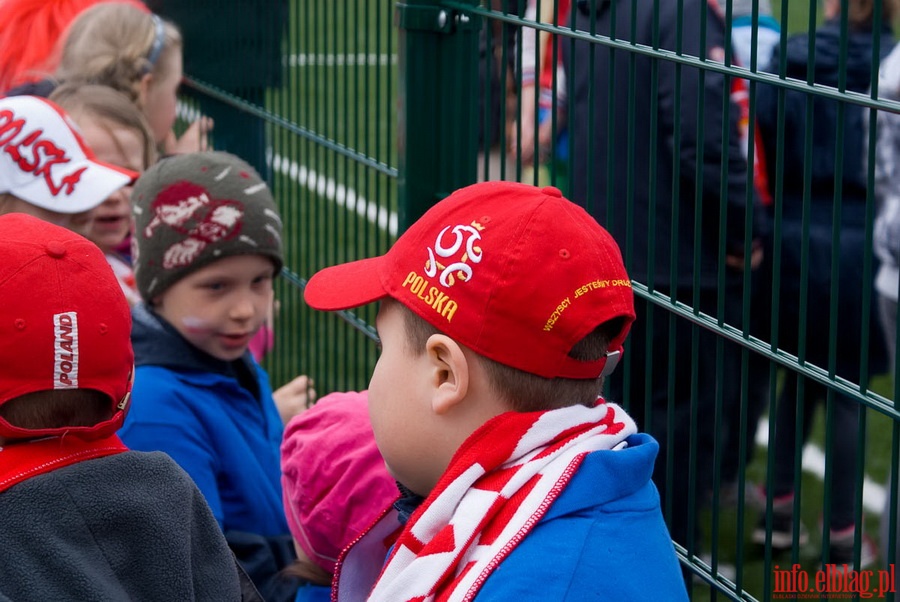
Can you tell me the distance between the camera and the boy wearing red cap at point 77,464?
168 cm

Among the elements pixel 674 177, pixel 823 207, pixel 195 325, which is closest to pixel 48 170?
pixel 195 325

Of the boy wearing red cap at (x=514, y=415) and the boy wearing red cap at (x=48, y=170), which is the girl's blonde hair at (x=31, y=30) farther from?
the boy wearing red cap at (x=514, y=415)

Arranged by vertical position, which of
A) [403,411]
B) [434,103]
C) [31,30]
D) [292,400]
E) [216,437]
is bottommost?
[292,400]

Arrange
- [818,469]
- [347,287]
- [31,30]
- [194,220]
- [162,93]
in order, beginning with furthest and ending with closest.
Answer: [818,469] < [31,30] < [162,93] < [194,220] < [347,287]

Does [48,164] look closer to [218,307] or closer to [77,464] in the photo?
[218,307]

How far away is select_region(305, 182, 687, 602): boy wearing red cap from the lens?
1.62 m

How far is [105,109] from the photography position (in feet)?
12.7

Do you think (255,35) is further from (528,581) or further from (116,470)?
(528,581)

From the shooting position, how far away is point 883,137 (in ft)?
13.4

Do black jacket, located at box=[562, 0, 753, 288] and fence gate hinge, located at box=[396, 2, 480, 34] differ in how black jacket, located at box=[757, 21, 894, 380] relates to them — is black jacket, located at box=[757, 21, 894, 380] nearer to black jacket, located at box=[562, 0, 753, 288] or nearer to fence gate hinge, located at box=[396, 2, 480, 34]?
black jacket, located at box=[562, 0, 753, 288]

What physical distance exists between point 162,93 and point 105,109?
69 centimetres

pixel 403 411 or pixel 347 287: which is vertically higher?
pixel 347 287

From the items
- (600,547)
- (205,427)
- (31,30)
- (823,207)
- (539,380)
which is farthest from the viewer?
(31,30)

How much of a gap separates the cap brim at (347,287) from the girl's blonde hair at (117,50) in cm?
266
